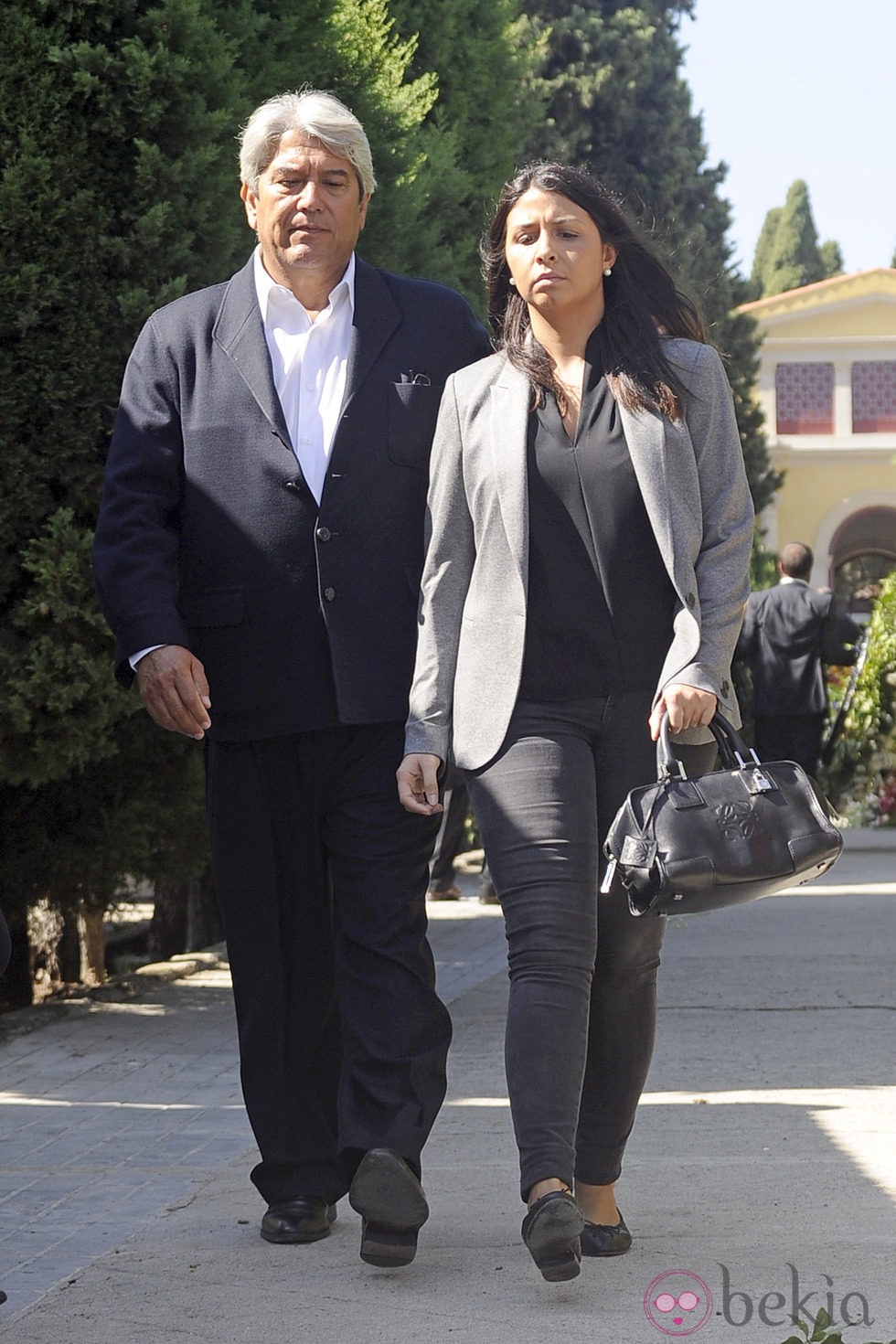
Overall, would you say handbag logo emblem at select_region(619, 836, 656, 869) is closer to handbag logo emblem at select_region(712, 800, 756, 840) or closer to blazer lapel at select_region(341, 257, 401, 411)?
handbag logo emblem at select_region(712, 800, 756, 840)

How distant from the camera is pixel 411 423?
3908 millimetres

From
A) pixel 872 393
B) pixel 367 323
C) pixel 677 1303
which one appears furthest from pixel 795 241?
pixel 677 1303

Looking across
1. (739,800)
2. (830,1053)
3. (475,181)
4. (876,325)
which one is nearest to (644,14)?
(876,325)

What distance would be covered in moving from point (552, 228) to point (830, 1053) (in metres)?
3.09

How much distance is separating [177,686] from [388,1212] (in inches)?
42.6

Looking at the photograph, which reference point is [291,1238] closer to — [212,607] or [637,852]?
[637,852]

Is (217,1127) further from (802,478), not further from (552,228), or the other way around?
(802,478)

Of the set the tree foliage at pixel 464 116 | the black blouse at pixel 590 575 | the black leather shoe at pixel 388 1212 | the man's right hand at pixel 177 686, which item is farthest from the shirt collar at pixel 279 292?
the tree foliage at pixel 464 116

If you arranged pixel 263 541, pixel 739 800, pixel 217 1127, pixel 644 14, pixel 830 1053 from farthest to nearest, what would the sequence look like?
pixel 644 14
pixel 830 1053
pixel 217 1127
pixel 263 541
pixel 739 800

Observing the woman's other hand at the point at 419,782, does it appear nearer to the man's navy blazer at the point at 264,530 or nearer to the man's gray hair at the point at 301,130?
the man's navy blazer at the point at 264,530

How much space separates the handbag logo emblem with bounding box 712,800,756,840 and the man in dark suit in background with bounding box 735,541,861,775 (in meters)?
8.32

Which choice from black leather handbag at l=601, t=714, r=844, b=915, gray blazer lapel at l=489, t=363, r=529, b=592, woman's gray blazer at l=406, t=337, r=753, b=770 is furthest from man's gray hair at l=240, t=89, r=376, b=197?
black leather handbag at l=601, t=714, r=844, b=915

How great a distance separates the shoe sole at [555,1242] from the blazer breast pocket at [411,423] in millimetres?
1563

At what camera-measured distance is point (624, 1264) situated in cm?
348
